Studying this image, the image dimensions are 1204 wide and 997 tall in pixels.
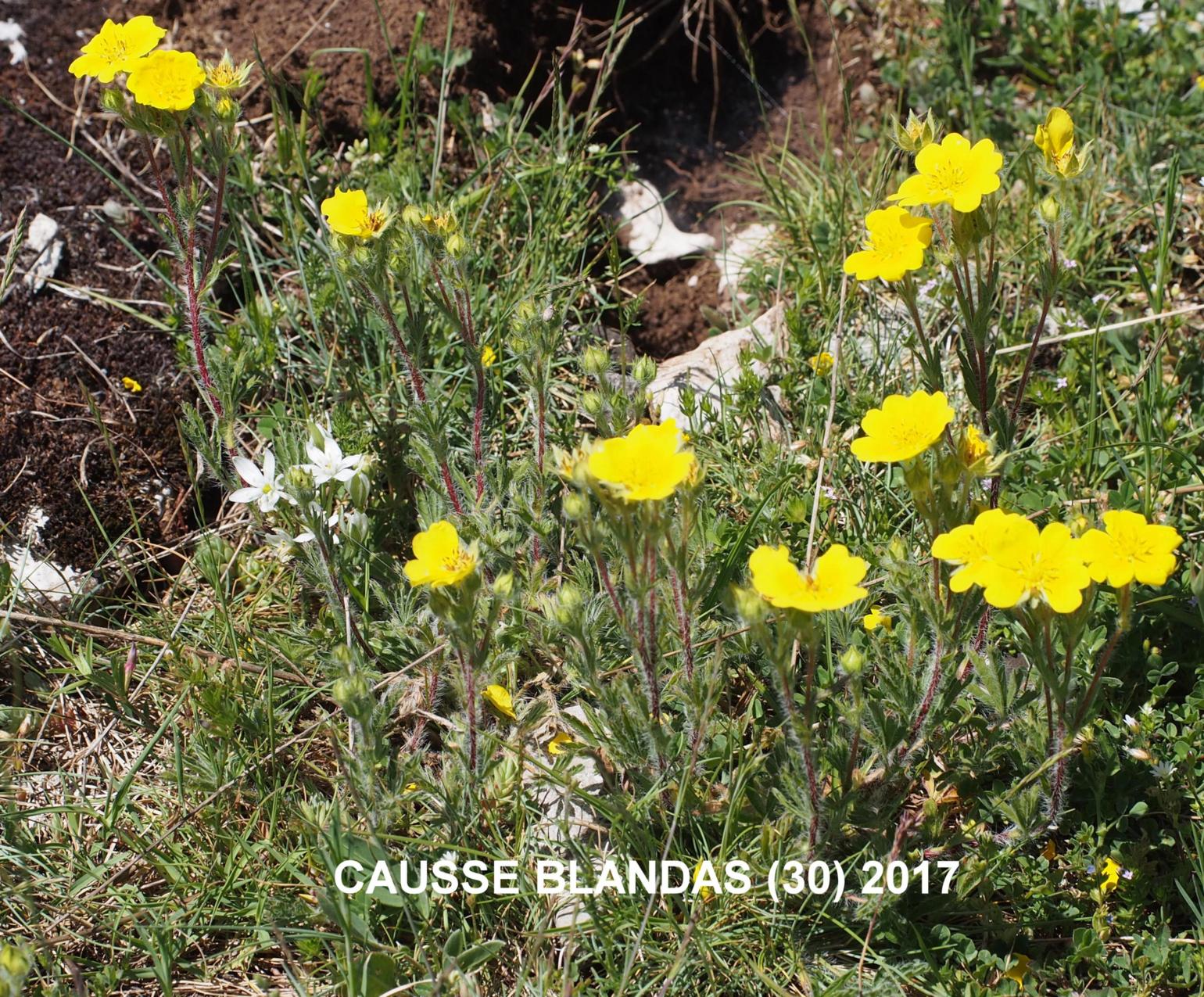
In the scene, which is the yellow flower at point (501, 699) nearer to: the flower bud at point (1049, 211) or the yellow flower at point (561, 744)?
the yellow flower at point (561, 744)

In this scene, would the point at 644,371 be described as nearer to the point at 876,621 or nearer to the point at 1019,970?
the point at 876,621

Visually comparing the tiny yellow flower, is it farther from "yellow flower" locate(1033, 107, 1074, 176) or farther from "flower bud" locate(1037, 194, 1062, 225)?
"yellow flower" locate(1033, 107, 1074, 176)

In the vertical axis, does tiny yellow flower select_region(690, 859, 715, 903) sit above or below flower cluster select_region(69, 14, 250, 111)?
below

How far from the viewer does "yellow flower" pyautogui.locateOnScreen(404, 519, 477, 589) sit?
2.11 metres

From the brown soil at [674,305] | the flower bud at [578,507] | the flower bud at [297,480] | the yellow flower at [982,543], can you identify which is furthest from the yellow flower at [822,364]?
the flower bud at [297,480]

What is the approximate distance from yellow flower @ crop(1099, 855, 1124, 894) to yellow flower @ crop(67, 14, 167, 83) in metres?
2.94

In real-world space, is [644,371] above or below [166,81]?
below

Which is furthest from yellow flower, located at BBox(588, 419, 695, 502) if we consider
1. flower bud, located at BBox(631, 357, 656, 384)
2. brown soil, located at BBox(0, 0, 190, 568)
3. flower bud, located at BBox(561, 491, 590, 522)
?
brown soil, located at BBox(0, 0, 190, 568)

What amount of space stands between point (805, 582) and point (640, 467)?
0.36 meters

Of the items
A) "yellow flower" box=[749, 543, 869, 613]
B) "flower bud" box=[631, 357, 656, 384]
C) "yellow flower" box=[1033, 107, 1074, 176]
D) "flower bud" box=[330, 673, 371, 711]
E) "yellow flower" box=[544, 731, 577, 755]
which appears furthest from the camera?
"flower bud" box=[631, 357, 656, 384]

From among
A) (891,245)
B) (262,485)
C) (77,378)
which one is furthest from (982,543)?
(77,378)

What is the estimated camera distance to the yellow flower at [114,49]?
2.74 metres

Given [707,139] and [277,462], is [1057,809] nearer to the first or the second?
[277,462]

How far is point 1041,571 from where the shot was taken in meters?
1.99
